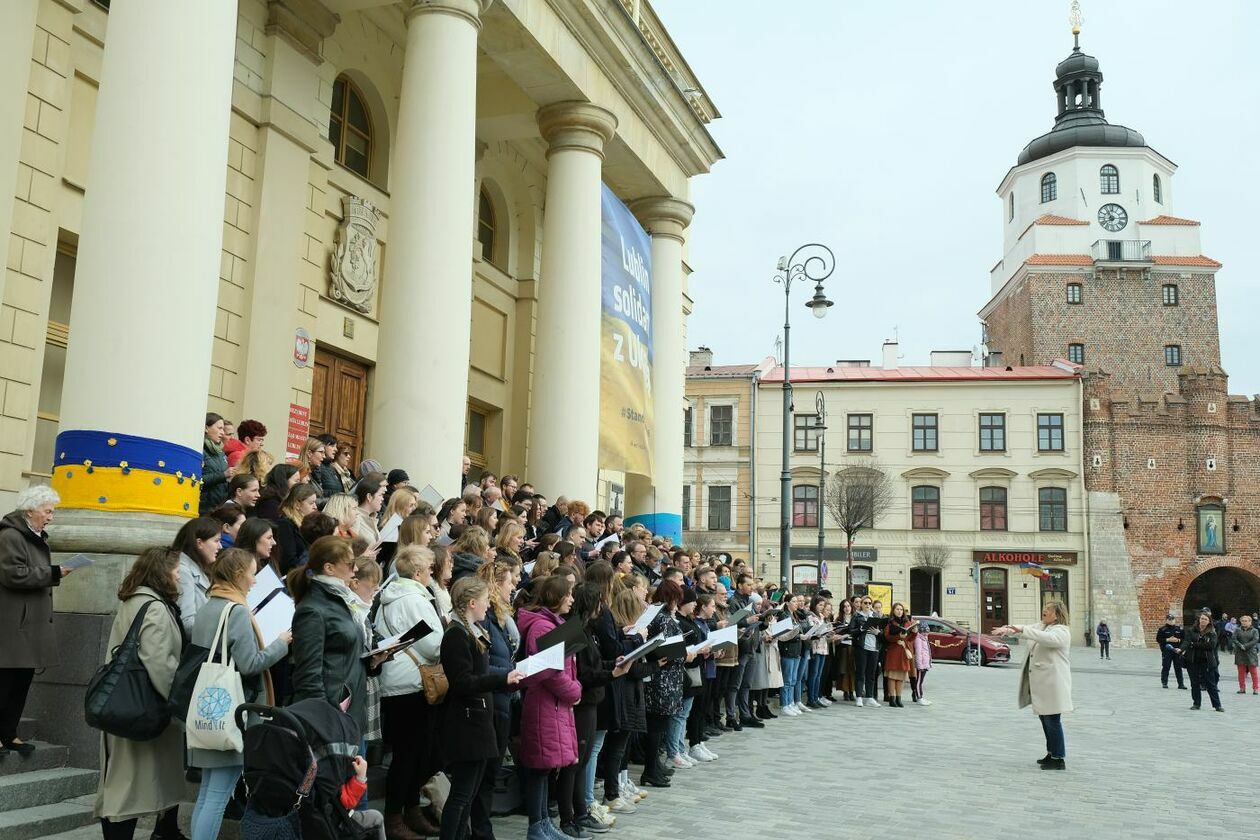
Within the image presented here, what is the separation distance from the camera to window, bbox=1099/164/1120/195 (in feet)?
220

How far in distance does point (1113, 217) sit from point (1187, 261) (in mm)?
5101

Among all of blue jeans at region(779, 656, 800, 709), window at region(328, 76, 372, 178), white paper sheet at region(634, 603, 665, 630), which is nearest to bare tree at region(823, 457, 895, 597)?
blue jeans at region(779, 656, 800, 709)

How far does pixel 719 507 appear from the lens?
5416 cm

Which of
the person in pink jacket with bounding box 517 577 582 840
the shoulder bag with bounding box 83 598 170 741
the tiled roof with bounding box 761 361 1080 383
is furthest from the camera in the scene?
the tiled roof with bounding box 761 361 1080 383

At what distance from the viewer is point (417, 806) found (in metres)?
6.89

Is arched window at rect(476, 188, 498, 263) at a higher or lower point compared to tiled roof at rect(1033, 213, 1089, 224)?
lower

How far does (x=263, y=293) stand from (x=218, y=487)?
5.10 m

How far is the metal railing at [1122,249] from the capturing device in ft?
211

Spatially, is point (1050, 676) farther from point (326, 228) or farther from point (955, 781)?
point (326, 228)

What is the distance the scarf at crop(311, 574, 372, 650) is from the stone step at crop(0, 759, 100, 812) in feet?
6.94

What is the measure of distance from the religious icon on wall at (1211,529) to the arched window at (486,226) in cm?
4441

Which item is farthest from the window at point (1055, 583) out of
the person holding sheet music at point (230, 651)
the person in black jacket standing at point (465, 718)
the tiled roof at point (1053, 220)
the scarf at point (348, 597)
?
the person holding sheet music at point (230, 651)

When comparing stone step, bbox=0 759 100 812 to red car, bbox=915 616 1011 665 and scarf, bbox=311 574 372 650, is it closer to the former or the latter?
scarf, bbox=311 574 372 650

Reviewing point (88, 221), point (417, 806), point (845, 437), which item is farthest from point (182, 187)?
point (845, 437)
